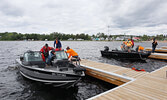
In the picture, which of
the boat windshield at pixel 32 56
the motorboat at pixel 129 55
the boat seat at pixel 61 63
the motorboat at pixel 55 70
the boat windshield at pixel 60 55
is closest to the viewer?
the motorboat at pixel 55 70

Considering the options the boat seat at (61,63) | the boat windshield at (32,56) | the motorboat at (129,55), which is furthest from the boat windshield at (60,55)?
the motorboat at (129,55)

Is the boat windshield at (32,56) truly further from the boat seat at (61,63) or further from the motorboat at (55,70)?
the boat seat at (61,63)

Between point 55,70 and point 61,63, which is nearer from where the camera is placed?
point 55,70

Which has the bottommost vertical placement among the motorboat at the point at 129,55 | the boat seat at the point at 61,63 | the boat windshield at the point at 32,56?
the motorboat at the point at 129,55

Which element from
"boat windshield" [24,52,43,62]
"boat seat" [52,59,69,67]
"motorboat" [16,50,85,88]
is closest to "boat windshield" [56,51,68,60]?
"motorboat" [16,50,85,88]

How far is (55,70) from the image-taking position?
7117 millimetres

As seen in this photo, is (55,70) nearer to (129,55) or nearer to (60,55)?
(60,55)

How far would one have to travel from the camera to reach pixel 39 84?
826 cm

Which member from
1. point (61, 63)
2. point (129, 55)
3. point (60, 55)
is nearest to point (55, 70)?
point (61, 63)

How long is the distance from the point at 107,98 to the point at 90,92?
2.73m

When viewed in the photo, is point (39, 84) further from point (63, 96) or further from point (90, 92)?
point (90, 92)

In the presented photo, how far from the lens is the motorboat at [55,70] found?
6.82 m

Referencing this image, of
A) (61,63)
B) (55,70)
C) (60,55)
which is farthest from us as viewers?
(60,55)

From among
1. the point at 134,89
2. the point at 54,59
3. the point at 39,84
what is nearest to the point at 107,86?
the point at 134,89
